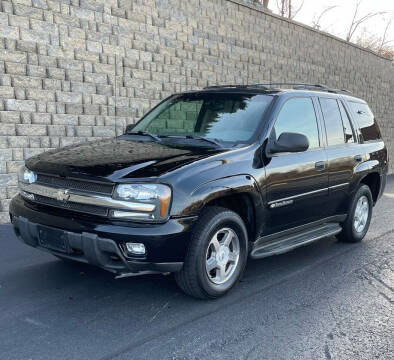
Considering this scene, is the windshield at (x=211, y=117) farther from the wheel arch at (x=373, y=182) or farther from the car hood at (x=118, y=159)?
the wheel arch at (x=373, y=182)

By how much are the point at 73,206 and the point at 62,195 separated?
139mm

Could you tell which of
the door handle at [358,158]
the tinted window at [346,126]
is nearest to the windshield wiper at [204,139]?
the tinted window at [346,126]

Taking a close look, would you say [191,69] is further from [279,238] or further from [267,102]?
[279,238]

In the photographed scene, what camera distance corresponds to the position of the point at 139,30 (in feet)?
27.9

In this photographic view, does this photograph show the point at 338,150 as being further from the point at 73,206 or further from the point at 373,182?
the point at 73,206

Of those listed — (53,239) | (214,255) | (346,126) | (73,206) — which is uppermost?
(346,126)

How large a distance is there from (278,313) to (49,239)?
2012 millimetres

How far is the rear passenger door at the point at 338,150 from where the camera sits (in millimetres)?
5332

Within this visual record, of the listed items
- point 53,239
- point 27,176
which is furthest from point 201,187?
point 27,176

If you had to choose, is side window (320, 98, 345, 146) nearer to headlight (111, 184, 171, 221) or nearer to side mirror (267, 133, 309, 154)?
side mirror (267, 133, 309, 154)

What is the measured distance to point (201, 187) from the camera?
3.65 metres

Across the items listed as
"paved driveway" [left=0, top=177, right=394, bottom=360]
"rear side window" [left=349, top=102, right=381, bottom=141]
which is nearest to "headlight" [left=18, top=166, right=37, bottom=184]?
"paved driveway" [left=0, top=177, right=394, bottom=360]

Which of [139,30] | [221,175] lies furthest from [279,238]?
[139,30]

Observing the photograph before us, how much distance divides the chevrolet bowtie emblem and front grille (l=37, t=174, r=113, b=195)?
5cm
